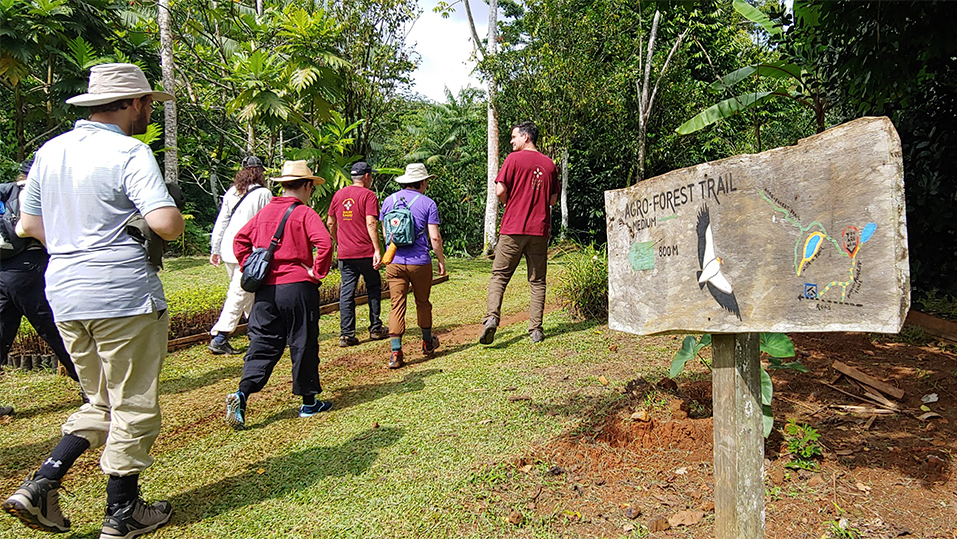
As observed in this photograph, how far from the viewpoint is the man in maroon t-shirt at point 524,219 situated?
19.5 ft

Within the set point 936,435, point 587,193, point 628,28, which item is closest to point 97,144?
point 936,435

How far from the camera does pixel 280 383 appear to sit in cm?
551

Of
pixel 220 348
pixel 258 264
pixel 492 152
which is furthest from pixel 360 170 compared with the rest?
pixel 492 152

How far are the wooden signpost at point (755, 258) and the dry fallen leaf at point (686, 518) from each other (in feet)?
1.78

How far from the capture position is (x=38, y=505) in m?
2.81

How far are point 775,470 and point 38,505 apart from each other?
3.70 m

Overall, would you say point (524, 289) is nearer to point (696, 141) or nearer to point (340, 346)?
point (340, 346)

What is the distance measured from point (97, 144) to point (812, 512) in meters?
3.84

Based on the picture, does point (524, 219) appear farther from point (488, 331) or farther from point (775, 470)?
point (775, 470)

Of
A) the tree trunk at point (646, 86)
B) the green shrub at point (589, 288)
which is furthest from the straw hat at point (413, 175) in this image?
the tree trunk at point (646, 86)

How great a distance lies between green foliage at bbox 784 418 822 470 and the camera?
10.2 ft

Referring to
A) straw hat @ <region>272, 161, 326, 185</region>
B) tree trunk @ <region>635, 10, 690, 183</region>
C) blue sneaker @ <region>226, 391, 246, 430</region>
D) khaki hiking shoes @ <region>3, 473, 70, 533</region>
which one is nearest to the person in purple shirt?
straw hat @ <region>272, 161, 326, 185</region>

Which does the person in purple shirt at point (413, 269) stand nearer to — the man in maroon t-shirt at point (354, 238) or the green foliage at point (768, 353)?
the man in maroon t-shirt at point (354, 238)

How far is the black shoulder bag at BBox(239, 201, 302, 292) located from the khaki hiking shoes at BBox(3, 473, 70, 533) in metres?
1.66
